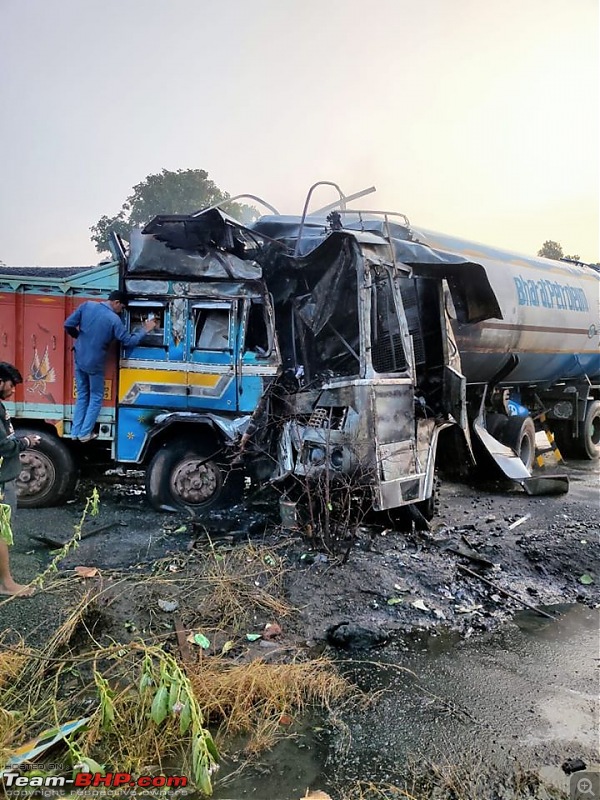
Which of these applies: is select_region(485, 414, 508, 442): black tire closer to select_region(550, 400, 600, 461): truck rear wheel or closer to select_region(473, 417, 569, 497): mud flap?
select_region(473, 417, 569, 497): mud flap

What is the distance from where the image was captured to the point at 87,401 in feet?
18.1

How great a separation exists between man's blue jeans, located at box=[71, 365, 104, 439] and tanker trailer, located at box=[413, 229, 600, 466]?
12.5 ft

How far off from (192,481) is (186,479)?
63mm

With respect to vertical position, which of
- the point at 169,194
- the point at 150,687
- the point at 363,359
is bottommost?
the point at 150,687

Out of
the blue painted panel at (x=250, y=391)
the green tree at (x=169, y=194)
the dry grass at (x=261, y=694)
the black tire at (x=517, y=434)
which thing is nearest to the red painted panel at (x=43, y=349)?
the blue painted panel at (x=250, y=391)

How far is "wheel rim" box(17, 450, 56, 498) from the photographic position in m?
5.56

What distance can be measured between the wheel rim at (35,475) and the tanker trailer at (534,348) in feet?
15.0

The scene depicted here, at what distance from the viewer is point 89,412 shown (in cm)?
546

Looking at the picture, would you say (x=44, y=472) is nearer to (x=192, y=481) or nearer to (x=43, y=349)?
(x=43, y=349)

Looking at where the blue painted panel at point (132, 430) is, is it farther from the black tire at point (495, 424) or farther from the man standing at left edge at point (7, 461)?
the black tire at point (495, 424)

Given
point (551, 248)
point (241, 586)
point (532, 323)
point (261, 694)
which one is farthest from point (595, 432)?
point (551, 248)

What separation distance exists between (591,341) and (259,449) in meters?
7.35

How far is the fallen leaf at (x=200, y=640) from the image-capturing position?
3.10 metres

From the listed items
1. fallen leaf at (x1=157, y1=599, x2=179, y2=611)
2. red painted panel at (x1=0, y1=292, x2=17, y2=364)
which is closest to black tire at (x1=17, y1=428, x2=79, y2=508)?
red painted panel at (x1=0, y1=292, x2=17, y2=364)
